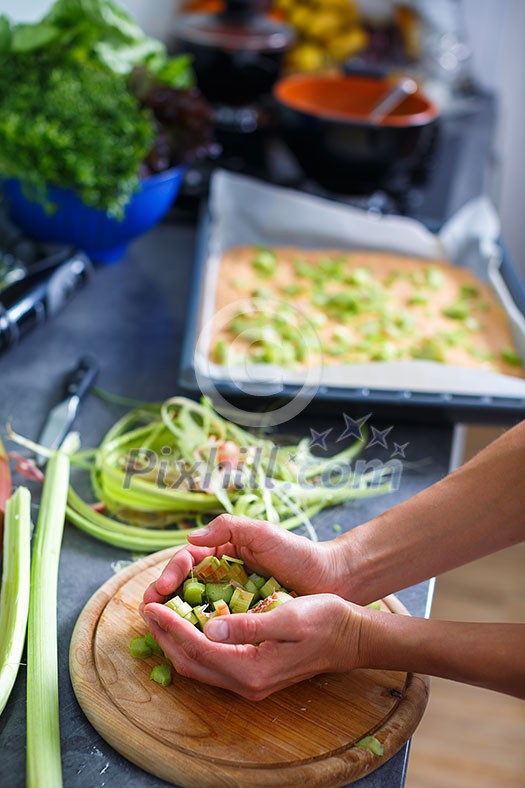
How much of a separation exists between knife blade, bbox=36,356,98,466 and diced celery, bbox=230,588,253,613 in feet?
1.64

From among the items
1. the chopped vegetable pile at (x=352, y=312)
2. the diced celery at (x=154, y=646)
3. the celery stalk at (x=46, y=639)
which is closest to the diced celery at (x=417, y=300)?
the chopped vegetable pile at (x=352, y=312)

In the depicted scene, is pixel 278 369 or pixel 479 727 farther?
pixel 479 727

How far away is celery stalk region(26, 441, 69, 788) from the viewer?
3.06 ft

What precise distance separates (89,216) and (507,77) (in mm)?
2303

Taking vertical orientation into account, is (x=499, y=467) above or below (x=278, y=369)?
above

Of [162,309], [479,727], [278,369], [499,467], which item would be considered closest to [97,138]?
[162,309]

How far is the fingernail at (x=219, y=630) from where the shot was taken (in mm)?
984

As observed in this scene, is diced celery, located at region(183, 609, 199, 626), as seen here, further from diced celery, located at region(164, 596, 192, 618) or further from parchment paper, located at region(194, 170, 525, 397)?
parchment paper, located at region(194, 170, 525, 397)

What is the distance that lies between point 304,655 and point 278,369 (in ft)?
2.44

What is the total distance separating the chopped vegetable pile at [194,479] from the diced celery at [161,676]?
0.90ft

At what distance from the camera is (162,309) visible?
6.57 ft

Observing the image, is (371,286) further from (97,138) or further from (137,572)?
(137,572)

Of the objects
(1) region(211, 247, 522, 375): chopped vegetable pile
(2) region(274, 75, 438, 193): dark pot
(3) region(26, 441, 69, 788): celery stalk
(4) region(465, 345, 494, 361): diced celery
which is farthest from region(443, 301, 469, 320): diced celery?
(3) region(26, 441, 69, 788): celery stalk

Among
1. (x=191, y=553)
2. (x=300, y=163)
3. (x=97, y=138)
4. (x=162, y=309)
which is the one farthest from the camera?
(x=300, y=163)
